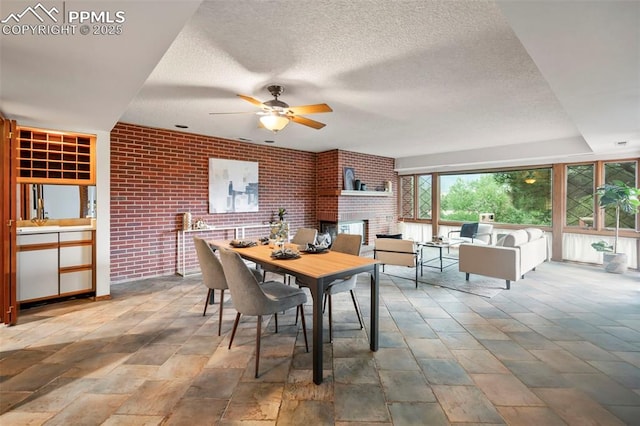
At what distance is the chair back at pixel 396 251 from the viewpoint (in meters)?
4.23

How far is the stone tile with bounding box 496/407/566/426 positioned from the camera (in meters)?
1.57

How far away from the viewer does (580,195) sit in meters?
5.49

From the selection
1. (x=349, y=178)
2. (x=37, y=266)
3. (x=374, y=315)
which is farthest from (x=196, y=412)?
(x=349, y=178)

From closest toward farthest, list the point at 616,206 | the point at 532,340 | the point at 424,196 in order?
1. the point at 532,340
2. the point at 616,206
3. the point at 424,196

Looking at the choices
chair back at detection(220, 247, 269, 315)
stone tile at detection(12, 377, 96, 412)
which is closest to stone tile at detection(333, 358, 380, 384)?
chair back at detection(220, 247, 269, 315)

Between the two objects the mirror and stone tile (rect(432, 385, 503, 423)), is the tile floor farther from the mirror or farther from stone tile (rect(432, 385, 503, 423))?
the mirror

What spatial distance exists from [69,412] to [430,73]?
11.6 ft

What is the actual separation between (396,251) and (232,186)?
3.13 meters

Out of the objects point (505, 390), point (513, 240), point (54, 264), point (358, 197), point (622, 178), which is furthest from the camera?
point (358, 197)

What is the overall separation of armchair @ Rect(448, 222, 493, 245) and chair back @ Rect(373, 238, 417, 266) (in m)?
2.05

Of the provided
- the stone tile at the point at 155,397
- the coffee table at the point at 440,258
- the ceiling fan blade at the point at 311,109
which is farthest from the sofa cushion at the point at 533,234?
the stone tile at the point at 155,397

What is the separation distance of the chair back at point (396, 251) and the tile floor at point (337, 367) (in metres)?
0.96

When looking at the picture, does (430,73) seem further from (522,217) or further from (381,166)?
(522,217)

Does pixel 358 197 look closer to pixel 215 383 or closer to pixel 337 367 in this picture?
pixel 337 367
